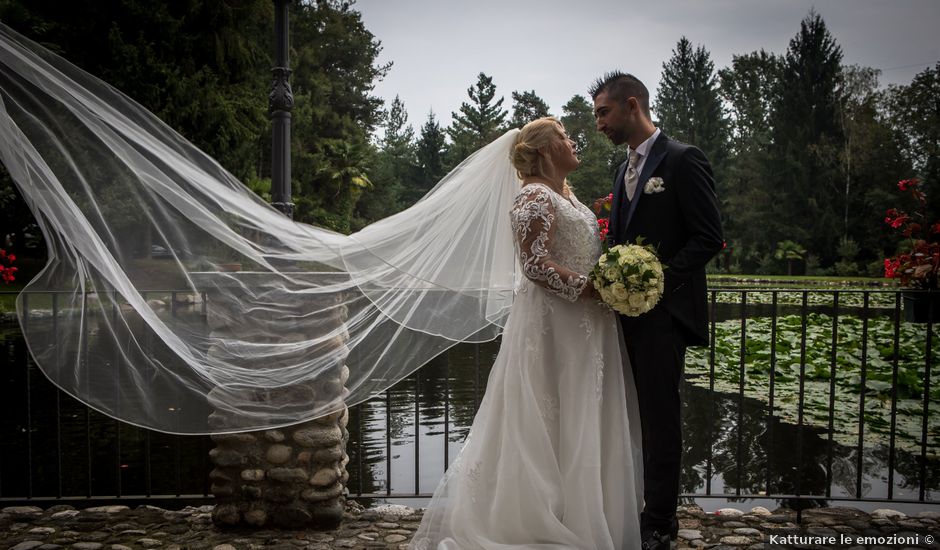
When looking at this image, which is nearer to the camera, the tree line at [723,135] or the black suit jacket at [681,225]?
the black suit jacket at [681,225]

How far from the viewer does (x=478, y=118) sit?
4659 centimetres

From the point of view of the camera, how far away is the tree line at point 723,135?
105 ft

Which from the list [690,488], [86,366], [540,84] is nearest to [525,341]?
[86,366]

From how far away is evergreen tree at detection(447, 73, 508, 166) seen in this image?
4634cm

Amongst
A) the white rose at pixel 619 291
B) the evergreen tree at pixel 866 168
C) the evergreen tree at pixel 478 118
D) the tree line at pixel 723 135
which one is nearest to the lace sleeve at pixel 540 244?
the white rose at pixel 619 291

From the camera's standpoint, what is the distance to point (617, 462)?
126 inches

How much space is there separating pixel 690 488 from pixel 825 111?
4139cm

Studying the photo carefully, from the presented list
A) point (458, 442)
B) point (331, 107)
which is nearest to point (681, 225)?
point (458, 442)

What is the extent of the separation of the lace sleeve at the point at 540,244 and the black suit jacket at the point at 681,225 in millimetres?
391

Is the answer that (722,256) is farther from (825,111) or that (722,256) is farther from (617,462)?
(617,462)

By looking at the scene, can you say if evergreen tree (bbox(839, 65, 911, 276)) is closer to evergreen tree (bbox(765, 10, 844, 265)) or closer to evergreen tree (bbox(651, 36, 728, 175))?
evergreen tree (bbox(765, 10, 844, 265))

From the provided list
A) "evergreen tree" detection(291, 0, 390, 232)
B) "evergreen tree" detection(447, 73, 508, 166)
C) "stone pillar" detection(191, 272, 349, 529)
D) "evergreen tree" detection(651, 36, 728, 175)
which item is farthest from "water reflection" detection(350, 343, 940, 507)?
"evergreen tree" detection(651, 36, 728, 175)

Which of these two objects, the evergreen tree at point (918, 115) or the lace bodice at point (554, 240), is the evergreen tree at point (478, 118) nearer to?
the evergreen tree at point (918, 115)

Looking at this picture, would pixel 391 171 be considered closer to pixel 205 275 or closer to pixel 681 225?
pixel 205 275
